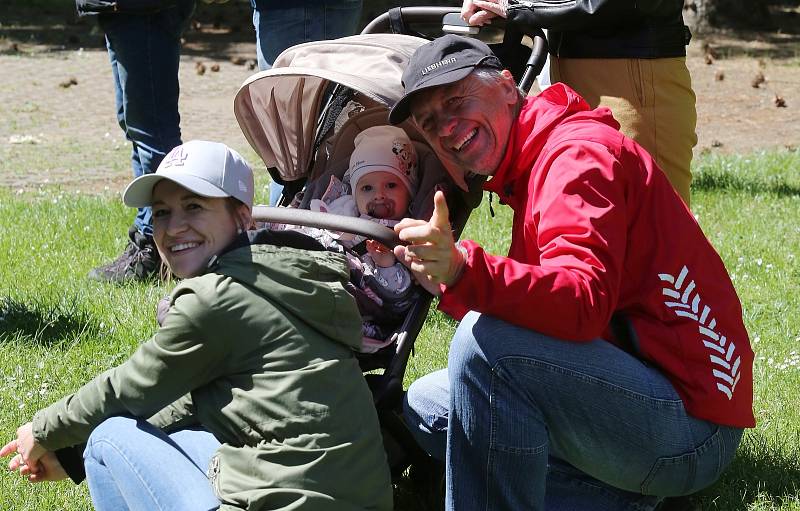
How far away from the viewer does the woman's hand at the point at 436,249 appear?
241 cm

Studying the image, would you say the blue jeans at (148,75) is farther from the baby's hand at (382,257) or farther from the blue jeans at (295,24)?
the baby's hand at (382,257)

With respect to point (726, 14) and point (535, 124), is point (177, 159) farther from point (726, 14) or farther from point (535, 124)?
point (726, 14)

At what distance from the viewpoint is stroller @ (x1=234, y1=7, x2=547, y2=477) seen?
3.27 meters

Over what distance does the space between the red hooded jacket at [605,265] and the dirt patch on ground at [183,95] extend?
5682 millimetres

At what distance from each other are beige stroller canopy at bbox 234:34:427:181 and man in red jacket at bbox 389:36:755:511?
598mm

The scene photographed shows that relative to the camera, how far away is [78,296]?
5156 mm

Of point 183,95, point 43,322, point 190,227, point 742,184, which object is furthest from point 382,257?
point 183,95

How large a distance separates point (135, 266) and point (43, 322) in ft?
2.77

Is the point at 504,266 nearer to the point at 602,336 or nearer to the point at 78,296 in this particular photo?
the point at 602,336

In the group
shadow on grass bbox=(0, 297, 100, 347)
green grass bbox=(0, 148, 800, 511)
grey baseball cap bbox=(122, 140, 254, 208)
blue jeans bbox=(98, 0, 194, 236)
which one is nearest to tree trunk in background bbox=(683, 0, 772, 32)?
green grass bbox=(0, 148, 800, 511)

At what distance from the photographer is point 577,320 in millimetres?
2559

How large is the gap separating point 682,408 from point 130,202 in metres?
1.48

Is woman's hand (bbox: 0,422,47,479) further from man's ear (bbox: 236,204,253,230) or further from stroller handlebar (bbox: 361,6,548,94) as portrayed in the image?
stroller handlebar (bbox: 361,6,548,94)

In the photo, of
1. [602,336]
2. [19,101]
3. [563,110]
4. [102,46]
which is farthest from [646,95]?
[102,46]
